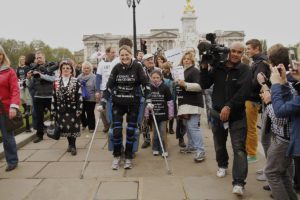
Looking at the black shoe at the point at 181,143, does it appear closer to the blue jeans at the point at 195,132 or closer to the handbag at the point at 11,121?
the blue jeans at the point at 195,132

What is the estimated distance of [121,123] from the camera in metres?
6.14

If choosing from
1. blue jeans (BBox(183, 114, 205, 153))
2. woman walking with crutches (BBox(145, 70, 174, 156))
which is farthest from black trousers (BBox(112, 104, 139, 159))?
blue jeans (BBox(183, 114, 205, 153))

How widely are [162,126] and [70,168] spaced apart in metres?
1.86

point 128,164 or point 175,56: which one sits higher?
point 175,56

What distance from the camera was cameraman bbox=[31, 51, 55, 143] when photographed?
8.23 m

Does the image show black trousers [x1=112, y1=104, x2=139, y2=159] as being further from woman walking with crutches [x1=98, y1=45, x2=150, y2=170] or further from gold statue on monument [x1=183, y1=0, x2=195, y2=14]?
gold statue on monument [x1=183, y1=0, x2=195, y2=14]

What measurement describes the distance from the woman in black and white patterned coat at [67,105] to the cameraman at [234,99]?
301 cm

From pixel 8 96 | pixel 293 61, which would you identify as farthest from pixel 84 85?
pixel 293 61

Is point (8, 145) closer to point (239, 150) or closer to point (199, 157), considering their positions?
point (199, 157)

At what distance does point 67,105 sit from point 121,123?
156 centimetres

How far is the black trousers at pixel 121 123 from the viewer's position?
6.11 m

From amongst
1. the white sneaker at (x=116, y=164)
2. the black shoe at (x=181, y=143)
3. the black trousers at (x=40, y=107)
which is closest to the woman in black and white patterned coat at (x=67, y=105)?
the black trousers at (x=40, y=107)

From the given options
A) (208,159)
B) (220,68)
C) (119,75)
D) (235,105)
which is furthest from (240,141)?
(119,75)

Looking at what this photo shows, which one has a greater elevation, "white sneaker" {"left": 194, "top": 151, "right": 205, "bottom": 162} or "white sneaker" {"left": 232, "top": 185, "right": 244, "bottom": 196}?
"white sneaker" {"left": 232, "top": 185, "right": 244, "bottom": 196}
